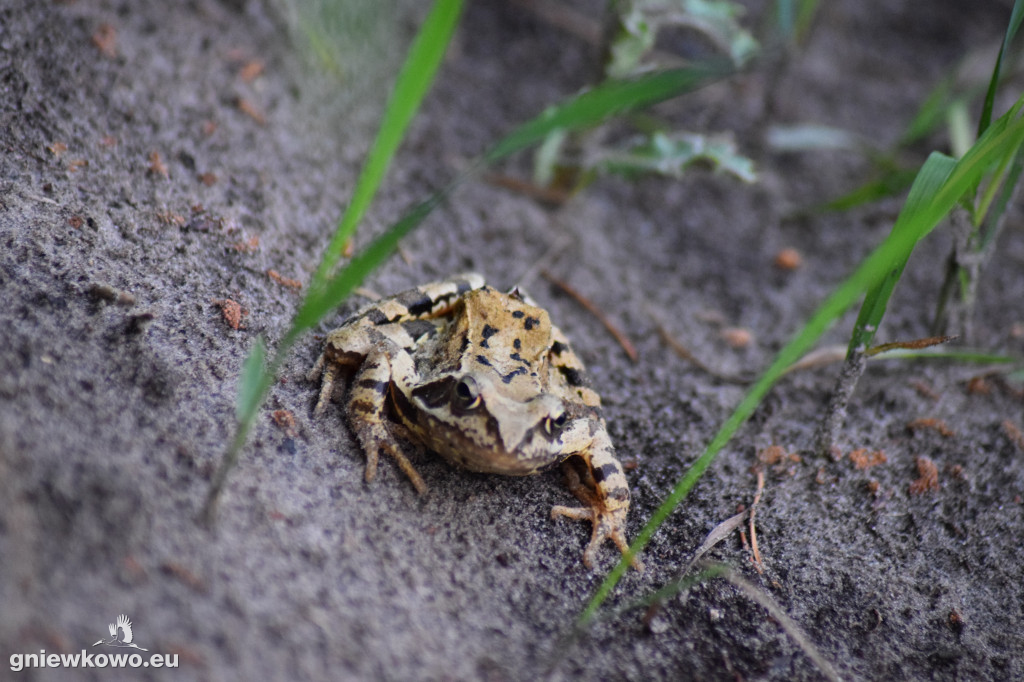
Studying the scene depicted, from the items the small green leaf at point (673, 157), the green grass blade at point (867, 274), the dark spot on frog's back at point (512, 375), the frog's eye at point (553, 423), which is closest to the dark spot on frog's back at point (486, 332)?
the dark spot on frog's back at point (512, 375)

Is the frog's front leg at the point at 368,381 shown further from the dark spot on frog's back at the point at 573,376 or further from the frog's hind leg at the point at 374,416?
the dark spot on frog's back at the point at 573,376

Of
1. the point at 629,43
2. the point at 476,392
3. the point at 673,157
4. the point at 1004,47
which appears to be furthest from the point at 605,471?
the point at 629,43

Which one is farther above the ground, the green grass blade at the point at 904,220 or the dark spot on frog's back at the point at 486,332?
the green grass blade at the point at 904,220

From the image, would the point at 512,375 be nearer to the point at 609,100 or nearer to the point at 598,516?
the point at 598,516

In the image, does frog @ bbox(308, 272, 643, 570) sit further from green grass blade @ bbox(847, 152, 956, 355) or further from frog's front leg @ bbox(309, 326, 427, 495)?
green grass blade @ bbox(847, 152, 956, 355)

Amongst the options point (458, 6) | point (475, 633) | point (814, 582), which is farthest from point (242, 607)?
point (814, 582)

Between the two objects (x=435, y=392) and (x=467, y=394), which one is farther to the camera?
(x=435, y=392)

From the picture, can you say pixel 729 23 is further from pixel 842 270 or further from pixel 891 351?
pixel 891 351
